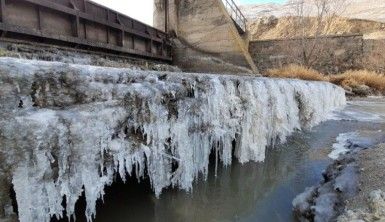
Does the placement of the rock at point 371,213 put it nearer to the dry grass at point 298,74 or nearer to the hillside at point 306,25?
the dry grass at point 298,74

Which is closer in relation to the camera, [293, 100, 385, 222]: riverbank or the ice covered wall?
the ice covered wall

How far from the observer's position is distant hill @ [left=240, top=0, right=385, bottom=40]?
2505cm

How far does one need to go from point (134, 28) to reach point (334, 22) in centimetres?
2024

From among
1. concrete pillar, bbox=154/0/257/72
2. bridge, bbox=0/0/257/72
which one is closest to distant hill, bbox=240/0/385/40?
concrete pillar, bbox=154/0/257/72

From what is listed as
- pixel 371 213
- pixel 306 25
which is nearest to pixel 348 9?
pixel 306 25

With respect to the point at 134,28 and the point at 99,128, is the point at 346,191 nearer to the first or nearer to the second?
the point at 99,128

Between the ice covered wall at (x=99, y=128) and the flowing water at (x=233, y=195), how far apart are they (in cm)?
21

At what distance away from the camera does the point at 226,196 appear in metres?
3.77

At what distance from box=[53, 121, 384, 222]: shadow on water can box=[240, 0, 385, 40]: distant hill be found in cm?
1736

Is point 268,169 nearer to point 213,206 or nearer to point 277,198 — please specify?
point 277,198

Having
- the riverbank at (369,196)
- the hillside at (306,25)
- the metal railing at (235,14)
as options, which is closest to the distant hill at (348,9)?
the hillside at (306,25)

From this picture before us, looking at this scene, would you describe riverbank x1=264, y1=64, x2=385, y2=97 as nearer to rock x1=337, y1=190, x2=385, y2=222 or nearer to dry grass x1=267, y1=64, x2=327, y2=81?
dry grass x1=267, y1=64, x2=327, y2=81

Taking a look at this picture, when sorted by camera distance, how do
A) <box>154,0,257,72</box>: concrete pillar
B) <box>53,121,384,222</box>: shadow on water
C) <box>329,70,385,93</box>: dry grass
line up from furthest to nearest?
1. <box>154,0,257,72</box>: concrete pillar
2. <box>329,70,385,93</box>: dry grass
3. <box>53,121,384,222</box>: shadow on water

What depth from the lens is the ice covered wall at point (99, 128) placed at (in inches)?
75.3
